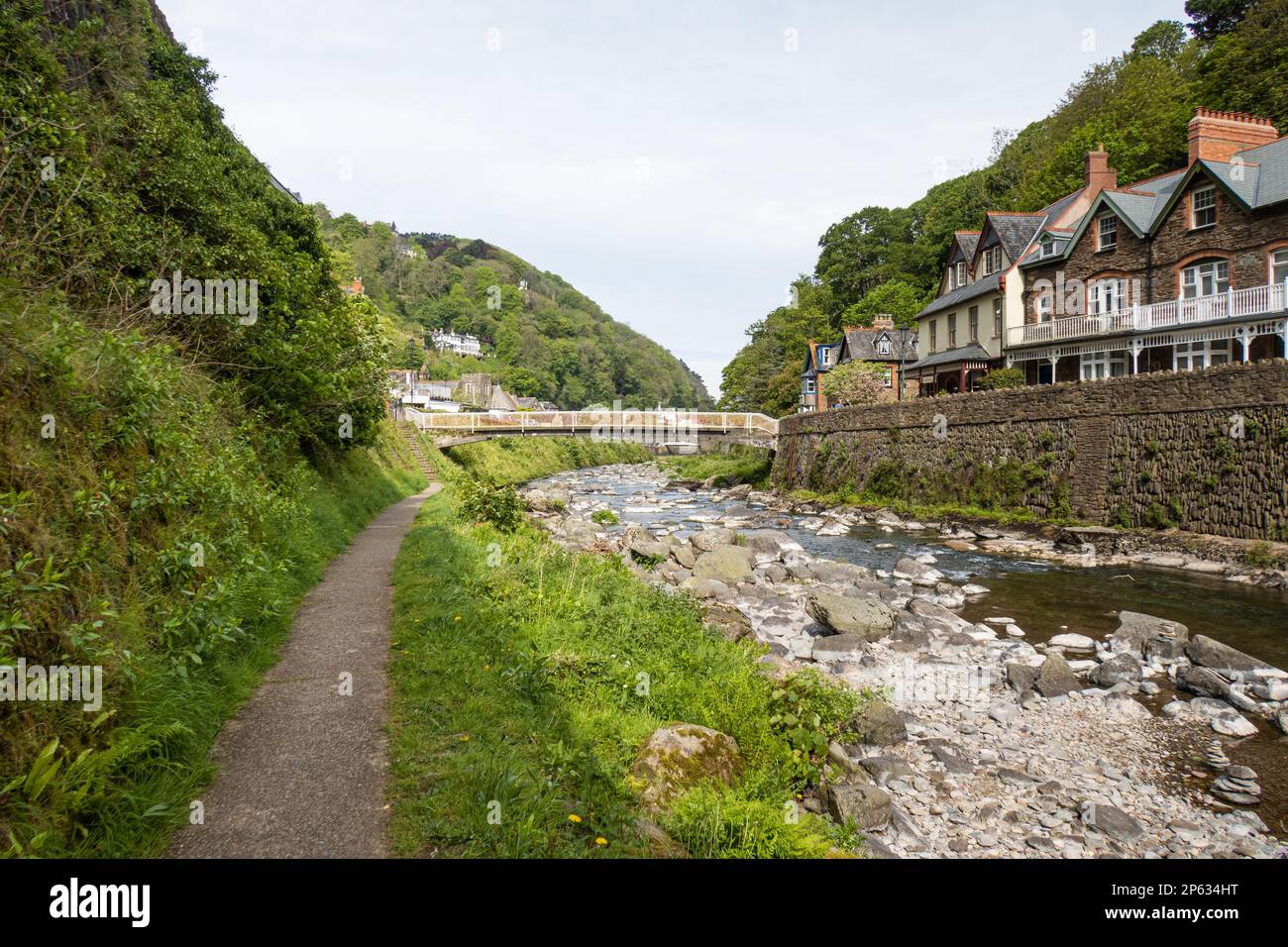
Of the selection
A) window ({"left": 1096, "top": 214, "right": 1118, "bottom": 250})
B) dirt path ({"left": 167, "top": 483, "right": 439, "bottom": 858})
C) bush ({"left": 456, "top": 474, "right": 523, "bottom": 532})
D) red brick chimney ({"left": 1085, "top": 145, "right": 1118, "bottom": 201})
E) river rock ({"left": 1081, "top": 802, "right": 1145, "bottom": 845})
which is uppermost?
red brick chimney ({"left": 1085, "top": 145, "right": 1118, "bottom": 201})

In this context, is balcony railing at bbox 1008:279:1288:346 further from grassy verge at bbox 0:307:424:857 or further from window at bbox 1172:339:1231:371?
grassy verge at bbox 0:307:424:857

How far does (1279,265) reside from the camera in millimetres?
25609

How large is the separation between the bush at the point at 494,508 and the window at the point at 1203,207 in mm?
30360

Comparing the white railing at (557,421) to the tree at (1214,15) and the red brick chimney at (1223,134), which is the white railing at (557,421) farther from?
the tree at (1214,15)

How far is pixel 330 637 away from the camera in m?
8.82

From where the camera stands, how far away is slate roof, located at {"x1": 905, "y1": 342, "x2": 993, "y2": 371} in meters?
39.7

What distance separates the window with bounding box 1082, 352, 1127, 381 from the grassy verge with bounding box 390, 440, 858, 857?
30204 mm

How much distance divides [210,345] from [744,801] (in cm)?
1392

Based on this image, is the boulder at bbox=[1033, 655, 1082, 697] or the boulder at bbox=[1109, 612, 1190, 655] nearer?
the boulder at bbox=[1033, 655, 1082, 697]

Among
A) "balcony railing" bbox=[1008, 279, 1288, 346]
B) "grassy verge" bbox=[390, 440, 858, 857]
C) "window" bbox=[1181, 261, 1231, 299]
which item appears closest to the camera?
"grassy verge" bbox=[390, 440, 858, 857]

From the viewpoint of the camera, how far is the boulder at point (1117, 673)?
10.6 meters

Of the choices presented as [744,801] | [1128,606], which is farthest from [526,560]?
[1128,606]

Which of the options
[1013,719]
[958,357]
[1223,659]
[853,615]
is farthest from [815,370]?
[1013,719]

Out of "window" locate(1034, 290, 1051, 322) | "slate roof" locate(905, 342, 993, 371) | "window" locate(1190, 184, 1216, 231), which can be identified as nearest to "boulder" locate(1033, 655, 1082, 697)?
"window" locate(1190, 184, 1216, 231)
